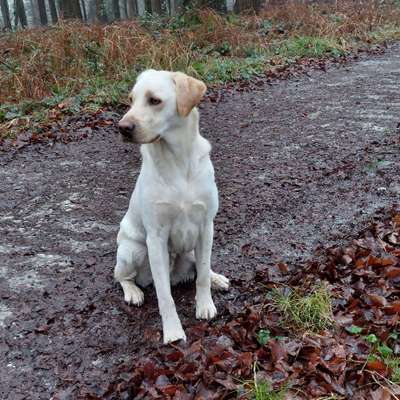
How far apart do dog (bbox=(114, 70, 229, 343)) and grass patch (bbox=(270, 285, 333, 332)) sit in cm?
51

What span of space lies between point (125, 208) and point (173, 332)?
7.30ft

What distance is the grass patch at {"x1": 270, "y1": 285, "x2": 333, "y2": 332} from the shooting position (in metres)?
2.88

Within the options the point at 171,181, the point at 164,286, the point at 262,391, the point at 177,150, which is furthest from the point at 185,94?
the point at 262,391

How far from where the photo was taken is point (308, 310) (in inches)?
115

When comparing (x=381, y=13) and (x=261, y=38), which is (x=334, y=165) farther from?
(x=381, y=13)

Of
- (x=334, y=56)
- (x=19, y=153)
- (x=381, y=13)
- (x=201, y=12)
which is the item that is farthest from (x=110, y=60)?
(x=381, y=13)

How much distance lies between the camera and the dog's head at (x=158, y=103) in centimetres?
272

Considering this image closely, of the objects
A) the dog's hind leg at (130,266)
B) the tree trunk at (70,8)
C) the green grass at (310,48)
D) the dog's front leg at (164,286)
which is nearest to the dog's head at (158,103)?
the dog's front leg at (164,286)

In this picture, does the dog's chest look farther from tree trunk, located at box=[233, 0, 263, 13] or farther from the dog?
tree trunk, located at box=[233, 0, 263, 13]

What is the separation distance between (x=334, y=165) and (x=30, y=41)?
715 centimetres

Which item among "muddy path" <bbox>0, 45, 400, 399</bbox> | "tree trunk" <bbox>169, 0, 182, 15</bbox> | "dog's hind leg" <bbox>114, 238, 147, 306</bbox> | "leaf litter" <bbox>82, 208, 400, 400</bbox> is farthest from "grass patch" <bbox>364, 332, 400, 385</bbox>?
"tree trunk" <bbox>169, 0, 182, 15</bbox>

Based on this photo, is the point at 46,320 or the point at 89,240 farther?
the point at 89,240

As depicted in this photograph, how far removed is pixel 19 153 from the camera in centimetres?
672

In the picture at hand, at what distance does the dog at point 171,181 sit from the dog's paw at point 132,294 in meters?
0.39
